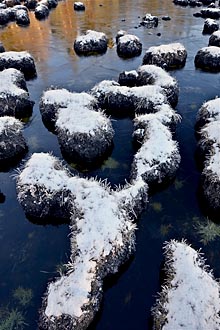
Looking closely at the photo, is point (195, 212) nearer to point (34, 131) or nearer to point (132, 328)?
point (132, 328)

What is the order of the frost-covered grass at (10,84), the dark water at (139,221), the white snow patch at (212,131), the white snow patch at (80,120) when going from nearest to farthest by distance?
the dark water at (139,221)
the white snow patch at (212,131)
the white snow patch at (80,120)
the frost-covered grass at (10,84)

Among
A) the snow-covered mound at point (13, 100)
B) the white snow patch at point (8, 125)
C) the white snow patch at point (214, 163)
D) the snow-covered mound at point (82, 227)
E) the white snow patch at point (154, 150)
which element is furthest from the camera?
the snow-covered mound at point (13, 100)

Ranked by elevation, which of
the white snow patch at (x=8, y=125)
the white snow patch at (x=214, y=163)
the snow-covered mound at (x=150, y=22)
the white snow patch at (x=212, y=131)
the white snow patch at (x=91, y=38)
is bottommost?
the white snow patch at (x=8, y=125)

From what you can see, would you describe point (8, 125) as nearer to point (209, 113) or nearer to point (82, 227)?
point (82, 227)

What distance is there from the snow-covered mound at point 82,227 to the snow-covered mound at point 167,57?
70.7 feet

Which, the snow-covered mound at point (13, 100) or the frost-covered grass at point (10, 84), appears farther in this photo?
the frost-covered grass at point (10, 84)

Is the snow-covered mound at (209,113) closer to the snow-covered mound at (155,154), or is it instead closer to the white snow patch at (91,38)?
the snow-covered mound at (155,154)

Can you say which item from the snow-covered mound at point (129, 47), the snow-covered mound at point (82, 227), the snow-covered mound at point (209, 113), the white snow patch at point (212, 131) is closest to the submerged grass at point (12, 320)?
the snow-covered mound at point (82, 227)

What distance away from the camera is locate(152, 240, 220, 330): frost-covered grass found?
12898 mm

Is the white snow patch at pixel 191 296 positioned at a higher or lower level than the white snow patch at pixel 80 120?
lower

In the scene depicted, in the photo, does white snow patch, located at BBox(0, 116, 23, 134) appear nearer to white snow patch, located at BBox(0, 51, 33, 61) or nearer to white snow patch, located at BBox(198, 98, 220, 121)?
white snow patch, located at BBox(0, 51, 33, 61)

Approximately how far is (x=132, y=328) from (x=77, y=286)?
3.29m

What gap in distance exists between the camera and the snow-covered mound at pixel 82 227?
532 inches

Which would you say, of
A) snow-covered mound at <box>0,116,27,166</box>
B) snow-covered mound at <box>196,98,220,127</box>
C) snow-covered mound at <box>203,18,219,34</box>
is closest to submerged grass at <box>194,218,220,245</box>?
snow-covered mound at <box>196,98,220,127</box>
